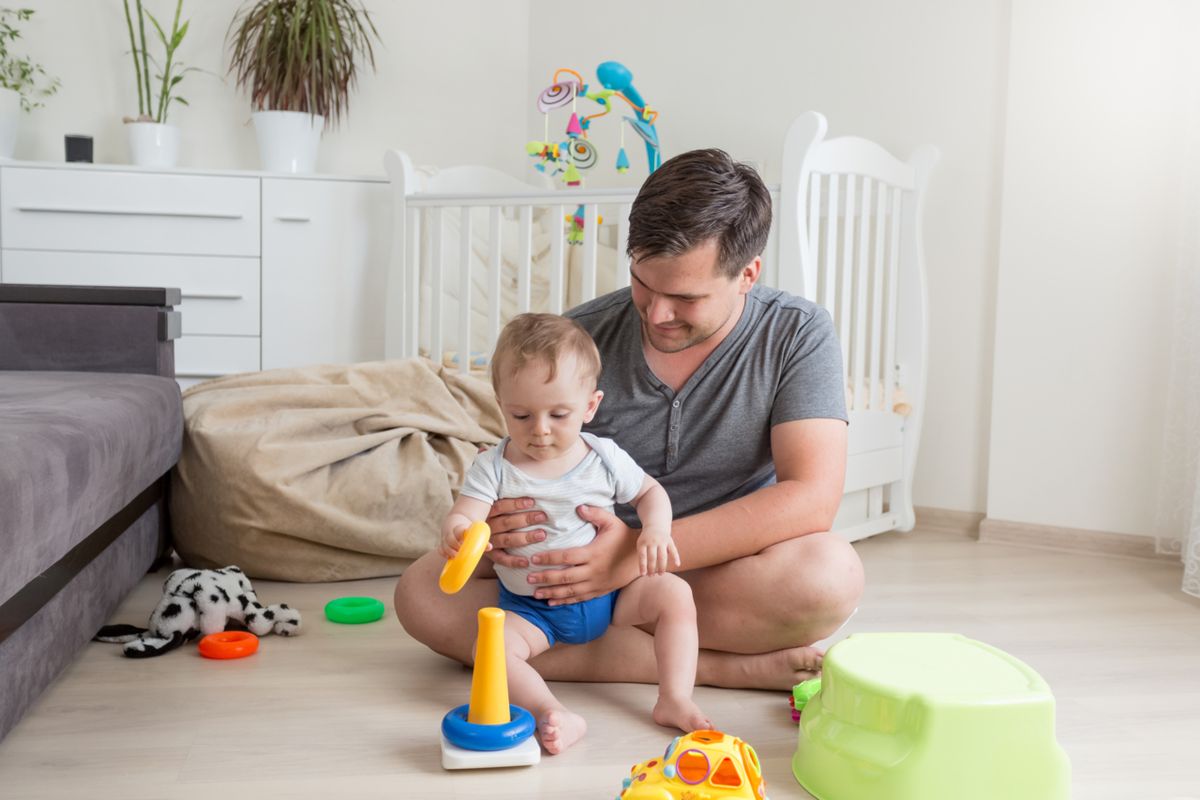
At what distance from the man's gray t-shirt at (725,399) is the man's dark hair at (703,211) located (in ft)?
0.48

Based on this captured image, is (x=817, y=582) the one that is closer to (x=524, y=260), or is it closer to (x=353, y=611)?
(x=353, y=611)

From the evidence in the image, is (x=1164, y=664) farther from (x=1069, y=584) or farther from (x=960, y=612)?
(x=1069, y=584)

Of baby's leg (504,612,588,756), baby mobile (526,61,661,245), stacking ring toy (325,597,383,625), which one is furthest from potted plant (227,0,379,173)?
baby's leg (504,612,588,756)

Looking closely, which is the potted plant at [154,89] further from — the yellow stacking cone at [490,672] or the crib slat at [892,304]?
the yellow stacking cone at [490,672]

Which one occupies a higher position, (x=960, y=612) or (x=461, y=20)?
(x=461, y=20)

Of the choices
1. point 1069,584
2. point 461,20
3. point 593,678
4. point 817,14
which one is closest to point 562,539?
point 593,678

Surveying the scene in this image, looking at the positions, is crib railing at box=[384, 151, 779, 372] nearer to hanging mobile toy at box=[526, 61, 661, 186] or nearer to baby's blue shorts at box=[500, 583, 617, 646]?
hanging mobile toy at box=[526, 61, 661, 186]

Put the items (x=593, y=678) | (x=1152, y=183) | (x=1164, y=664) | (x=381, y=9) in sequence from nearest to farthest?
(x=593, y=678), (x=1164, y=664), (x=1152, y=183), (x=381, y=9)

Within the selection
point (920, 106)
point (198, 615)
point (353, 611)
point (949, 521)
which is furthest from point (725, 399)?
point (920, 106)

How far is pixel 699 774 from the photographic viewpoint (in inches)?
42.6

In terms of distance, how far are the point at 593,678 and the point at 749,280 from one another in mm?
584

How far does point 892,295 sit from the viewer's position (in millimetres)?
2740

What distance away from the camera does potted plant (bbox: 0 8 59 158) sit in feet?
10.7

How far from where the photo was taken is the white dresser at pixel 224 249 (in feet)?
10.2
